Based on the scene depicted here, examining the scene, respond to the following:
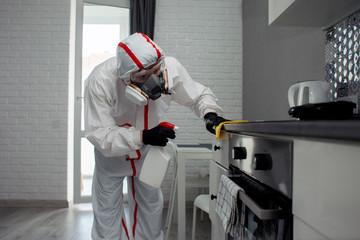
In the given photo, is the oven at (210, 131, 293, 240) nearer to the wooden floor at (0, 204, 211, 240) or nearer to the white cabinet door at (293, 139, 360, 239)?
the white cabinet door at (293, 139, 360, 239)

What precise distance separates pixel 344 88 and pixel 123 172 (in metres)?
1.17

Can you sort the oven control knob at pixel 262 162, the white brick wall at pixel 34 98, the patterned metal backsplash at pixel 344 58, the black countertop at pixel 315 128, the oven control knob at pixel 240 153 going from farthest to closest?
the white brick wall at pixel 34 98
the patterned metal backsplash at pixel 344 58
the oven control knob at pixel 240 153
the oven control knob at pixel 262 162
the black countertop at pixel 315 128

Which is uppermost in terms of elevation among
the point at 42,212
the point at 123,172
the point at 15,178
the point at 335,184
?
the point at 335,184

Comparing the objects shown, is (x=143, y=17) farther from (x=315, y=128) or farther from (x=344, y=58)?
(x=315, y=128)

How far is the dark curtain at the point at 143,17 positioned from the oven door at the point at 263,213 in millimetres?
2431

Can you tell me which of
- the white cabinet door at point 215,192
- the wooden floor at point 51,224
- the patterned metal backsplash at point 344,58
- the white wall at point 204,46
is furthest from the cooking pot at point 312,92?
the white wall at point 204,46

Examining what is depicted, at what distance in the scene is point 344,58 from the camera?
3.75 ft

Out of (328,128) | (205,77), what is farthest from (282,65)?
(328,128)

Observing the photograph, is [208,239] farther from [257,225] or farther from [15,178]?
[15,178]

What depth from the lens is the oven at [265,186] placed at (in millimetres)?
573

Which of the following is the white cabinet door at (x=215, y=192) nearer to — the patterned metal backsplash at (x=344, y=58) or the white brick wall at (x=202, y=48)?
the patterned metal backsplash at (x=344, y=58)

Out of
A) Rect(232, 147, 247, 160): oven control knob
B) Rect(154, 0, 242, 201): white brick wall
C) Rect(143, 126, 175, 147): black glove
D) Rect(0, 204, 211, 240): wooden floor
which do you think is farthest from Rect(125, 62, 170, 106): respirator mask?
Rect(154, 0, 242, 201): white brick wall

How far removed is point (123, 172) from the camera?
1468 mm

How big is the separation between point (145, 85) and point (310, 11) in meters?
0.82
